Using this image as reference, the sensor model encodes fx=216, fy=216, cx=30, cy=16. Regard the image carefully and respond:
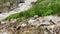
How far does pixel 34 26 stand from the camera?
889cm

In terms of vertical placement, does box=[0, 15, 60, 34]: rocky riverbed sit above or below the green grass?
below

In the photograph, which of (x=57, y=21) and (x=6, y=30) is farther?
(x=6, y=30)

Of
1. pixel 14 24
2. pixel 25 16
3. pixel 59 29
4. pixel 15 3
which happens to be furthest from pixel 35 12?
pixel 15 3

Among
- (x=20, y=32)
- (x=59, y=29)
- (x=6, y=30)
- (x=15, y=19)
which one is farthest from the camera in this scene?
(x=15, y=19)

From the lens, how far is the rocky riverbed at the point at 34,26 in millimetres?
8555

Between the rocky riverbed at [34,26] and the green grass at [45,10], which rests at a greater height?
the green grass at [45,10]

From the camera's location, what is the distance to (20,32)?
8961mm

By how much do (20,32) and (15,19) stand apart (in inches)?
57.1

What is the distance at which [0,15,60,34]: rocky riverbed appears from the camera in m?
8.55

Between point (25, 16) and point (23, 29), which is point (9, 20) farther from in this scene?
point (23, 29)

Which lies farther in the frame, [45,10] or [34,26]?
[45,10]

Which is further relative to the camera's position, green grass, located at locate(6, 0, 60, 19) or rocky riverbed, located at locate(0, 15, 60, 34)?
green grass, located at locate(6, 0, 60, 19)

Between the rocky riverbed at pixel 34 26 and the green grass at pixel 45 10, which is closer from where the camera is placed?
the rocky riverbed at pixel 34 26

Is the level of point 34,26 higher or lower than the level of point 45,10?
lower
